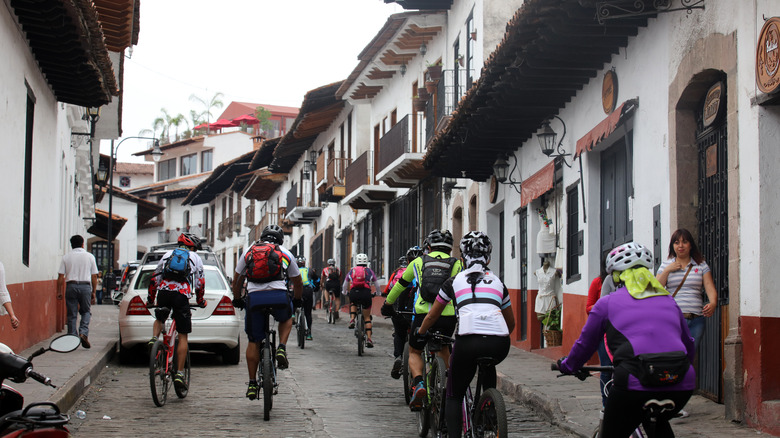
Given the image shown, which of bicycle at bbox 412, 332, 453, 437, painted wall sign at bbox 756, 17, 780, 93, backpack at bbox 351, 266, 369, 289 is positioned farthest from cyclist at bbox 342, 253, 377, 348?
painted wall sign at bbox 756, 17, 780, 93

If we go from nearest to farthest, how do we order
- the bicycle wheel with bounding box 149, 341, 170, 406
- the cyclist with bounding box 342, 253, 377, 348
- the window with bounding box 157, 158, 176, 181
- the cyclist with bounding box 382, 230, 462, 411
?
the cyclist with bounding box 382, 230, 462, 411 → the bicycle wheel with bounding box 149, 341, 170, 406 → the cyclist with bounding box 342, 253, 377, 348 → the window with bounding box 157, 158, 176, 181

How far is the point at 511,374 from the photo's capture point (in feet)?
41.5

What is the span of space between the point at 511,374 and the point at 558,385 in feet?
4.31

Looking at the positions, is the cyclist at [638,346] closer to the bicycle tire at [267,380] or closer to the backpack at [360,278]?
the bicycle tire at [267,380]

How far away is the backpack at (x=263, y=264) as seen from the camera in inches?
377

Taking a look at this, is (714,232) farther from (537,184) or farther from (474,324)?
(537,184)

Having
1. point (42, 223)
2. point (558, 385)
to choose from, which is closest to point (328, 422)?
point (558, 385)

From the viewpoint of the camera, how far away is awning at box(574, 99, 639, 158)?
11609 millimetres

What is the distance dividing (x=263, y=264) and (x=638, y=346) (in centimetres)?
518

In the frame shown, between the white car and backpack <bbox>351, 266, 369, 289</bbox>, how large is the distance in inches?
162

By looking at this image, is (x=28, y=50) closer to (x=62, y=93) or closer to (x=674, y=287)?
(x=62, y=93)

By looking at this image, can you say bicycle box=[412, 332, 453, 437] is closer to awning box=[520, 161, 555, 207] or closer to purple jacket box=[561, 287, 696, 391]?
purple jacket box=[561, 287, 696, 391]

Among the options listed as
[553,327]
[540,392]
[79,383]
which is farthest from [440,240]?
[553,327]

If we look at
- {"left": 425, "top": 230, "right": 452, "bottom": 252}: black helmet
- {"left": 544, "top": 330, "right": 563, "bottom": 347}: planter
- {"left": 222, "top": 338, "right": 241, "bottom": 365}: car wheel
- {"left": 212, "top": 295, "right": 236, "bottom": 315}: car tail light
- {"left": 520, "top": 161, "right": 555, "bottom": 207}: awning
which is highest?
{"left": 520, "top": 161, "right": 555, "bottom": 207}: awning
